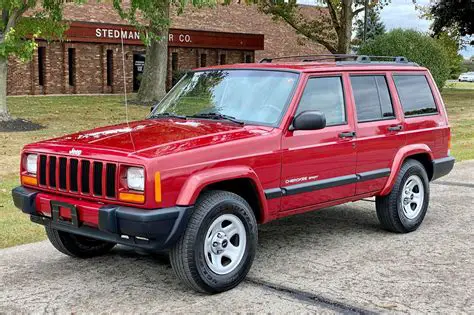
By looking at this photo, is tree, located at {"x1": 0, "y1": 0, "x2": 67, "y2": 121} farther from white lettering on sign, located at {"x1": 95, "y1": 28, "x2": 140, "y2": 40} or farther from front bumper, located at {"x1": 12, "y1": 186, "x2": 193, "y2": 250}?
white lettering on sign, located at {"x1": 95, "y1": 28, "x2": 140, "y2": 40}

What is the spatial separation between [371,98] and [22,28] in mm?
14271

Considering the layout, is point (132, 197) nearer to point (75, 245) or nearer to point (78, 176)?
point (78, 176)

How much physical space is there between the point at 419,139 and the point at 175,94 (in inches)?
110

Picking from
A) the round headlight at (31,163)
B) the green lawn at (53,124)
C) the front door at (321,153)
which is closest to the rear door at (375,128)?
the front door at (321,153)

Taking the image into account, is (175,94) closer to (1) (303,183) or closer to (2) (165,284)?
(1) (303,183)

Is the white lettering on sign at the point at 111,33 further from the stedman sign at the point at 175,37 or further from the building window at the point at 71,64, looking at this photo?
the building window at the point at 71,64

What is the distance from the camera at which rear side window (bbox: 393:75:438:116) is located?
24.4ft

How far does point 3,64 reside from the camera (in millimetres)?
Answer: 18781

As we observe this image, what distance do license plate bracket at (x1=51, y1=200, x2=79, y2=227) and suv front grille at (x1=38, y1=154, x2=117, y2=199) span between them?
0.12 metres

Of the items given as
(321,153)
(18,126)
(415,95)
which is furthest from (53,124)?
(321,153)

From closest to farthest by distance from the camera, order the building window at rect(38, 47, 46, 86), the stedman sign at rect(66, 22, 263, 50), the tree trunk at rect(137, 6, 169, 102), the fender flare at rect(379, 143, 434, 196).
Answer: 1. the fender flare at rect(379, 143, 434, 196)
2. the tree trunk at rect(137, 6, 169, 102)
3. the building window at rect(38, 47, 46, 86)
4. the stedman sign at rect(66, 22, 263, 50)

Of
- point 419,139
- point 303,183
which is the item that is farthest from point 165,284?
point 419,139

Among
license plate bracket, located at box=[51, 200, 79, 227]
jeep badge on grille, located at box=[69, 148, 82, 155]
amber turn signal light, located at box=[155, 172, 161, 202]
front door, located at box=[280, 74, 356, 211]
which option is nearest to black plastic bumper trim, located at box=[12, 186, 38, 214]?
license plate bracket, located at box=[51, 200, 79, 227]

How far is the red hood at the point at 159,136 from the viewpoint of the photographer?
5227mm
